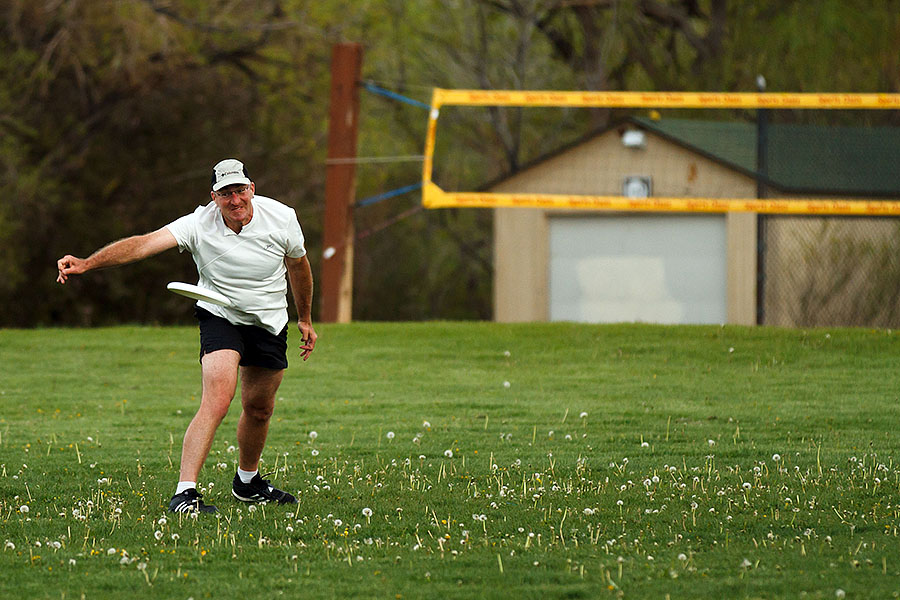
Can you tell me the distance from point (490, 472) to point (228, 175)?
2745 mm

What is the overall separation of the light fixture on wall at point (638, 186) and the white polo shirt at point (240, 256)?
19720 mm

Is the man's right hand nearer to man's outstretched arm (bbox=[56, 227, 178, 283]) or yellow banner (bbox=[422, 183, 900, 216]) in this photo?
man's outstretched arm (bbox=[56, 227, 178, 283])

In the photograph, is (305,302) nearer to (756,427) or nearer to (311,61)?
(756,427)

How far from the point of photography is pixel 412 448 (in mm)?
10008

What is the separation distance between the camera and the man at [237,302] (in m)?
7.29

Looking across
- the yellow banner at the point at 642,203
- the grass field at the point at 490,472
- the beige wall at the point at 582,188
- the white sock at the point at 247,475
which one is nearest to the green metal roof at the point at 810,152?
the beige wall at the point at 582,188

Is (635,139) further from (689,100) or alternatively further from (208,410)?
(208,410)

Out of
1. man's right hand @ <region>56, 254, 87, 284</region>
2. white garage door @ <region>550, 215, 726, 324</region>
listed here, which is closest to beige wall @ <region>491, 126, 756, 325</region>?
white garage door @ <region>550, 215, 726, 324</region>

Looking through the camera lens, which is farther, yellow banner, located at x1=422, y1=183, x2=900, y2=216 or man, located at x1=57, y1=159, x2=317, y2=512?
yellow banner, located at x1=422, y1=183, x2=900, y2=216

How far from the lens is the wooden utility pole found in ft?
63.7

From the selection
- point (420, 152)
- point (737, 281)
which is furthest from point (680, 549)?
point (420, 152)

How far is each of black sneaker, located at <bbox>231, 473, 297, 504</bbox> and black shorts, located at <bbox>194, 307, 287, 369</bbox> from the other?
676mm

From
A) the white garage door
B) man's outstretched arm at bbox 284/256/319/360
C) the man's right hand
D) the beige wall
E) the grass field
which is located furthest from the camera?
the beige wall

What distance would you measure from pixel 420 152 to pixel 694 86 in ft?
30.1
